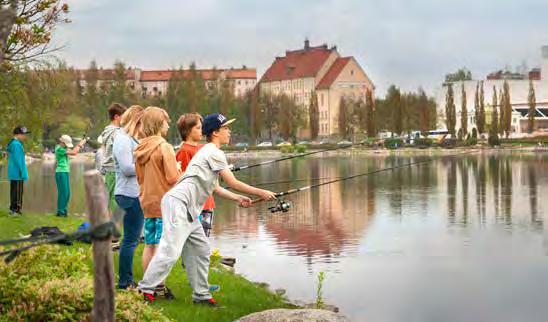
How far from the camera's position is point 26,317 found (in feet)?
20.0

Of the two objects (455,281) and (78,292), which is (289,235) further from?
(78,292)

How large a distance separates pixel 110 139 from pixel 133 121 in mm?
2115

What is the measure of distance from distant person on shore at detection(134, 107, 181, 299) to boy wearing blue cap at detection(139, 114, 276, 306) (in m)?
0.35

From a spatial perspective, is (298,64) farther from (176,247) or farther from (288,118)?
(176,247)

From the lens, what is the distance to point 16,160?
15789mm

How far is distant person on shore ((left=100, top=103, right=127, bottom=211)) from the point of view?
10977 millimetres

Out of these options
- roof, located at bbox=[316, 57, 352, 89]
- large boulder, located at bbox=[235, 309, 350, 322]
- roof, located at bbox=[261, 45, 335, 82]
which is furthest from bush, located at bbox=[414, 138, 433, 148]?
large boulder, located at bbox=[235, 309, 350, 322]

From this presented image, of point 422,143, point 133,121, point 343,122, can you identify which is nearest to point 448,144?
point 422,143

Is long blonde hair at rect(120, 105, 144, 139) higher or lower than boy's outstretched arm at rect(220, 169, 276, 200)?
higher

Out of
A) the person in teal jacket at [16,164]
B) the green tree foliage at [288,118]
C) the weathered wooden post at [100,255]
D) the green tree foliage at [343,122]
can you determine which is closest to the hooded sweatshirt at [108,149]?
the person in teal jacket at [16,164]

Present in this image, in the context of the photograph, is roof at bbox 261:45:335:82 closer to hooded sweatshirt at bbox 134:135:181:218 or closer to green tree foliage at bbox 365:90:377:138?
green tree foliage at bbox 365:90:377:138

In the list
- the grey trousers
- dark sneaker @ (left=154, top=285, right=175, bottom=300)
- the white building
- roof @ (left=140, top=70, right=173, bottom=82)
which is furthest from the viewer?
roof @ (left=140, top=70, right=173, bottom=82)

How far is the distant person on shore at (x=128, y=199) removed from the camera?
8.73m

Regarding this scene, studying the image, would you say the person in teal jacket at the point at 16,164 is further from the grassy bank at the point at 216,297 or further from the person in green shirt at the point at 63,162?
the grassy bank at the point at 216,297
